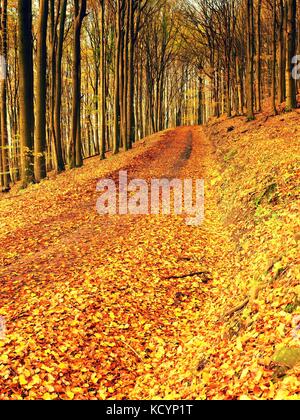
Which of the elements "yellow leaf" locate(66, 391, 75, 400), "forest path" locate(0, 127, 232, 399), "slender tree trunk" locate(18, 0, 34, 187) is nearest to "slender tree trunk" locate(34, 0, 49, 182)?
"slender tree trunk" locate(18, 0, 34, 187)

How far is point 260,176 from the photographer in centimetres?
1218

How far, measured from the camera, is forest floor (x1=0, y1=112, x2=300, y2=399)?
196 inches

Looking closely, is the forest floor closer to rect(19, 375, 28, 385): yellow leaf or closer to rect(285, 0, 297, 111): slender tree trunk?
rect(19, 375, 28, 385): yellow leaf

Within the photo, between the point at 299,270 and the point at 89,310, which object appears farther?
the point at 89,310

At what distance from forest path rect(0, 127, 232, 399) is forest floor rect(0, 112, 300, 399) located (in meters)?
0.03

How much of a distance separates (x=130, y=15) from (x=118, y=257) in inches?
856

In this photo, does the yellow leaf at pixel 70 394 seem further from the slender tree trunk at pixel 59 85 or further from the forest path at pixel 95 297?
the slender tree trunk at pixel 59 85

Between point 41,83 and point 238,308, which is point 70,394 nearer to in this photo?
point 238,308

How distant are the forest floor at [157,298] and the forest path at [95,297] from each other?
3 cm

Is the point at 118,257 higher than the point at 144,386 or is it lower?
higher

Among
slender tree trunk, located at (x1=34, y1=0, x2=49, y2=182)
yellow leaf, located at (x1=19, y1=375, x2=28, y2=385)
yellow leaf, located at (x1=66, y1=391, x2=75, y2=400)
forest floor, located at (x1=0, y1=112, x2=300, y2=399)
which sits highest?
slender tree trunk, located at (x1=34, y1=0, x2=49, y2=182)
